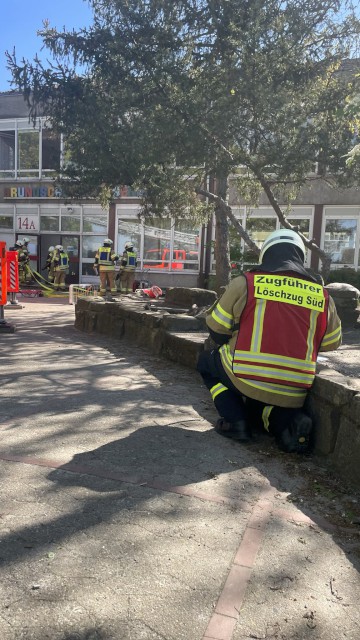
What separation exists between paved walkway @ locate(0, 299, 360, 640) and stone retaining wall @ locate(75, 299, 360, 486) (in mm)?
185

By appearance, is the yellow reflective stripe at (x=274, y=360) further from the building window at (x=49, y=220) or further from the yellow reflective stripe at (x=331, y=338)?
the building window at (x=49, y=220)

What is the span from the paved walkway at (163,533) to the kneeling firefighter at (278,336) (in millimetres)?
307

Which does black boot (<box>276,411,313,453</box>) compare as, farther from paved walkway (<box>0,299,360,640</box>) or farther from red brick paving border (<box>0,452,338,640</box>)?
red brick paving border (<box>0,452,338,640</box>)

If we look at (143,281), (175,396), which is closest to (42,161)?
(143,281)

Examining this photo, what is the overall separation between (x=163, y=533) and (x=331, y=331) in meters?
1.99

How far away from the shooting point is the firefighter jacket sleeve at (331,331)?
381cm

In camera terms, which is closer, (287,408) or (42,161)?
(287,408)

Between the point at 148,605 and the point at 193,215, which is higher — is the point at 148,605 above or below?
below

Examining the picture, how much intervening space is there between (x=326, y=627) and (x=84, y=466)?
1745mm

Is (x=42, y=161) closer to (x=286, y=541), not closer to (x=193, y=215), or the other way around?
(x=193, y=215)

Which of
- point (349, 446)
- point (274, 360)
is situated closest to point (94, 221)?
point (274, 360)

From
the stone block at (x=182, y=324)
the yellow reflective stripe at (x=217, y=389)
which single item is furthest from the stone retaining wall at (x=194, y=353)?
the yellow reflective stripe at (x=217, y=389)

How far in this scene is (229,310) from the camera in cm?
376

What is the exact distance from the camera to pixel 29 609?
195 cm
